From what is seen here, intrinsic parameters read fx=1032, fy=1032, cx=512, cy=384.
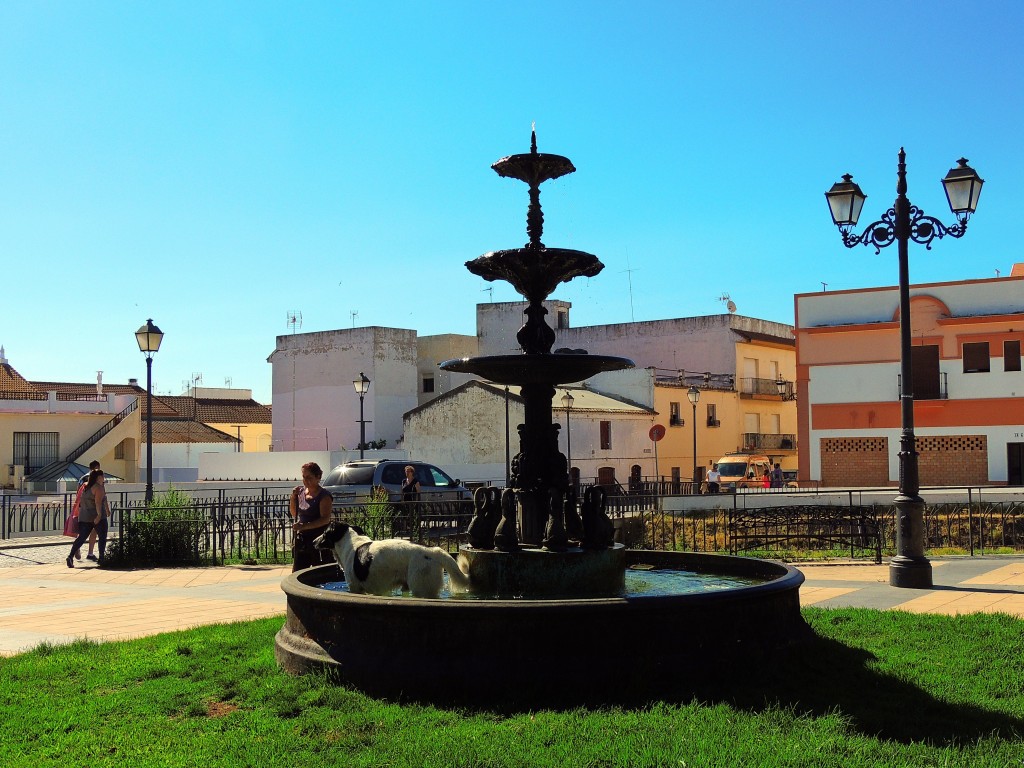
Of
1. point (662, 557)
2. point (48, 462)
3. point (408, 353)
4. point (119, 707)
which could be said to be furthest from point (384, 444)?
point (119, 707)

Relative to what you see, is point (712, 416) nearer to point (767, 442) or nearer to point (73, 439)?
point (767, 442)

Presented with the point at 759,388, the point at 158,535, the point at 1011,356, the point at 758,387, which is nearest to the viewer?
the point at 158,535

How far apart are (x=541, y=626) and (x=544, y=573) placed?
141cm

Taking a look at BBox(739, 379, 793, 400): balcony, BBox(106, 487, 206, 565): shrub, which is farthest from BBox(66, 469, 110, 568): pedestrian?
BBox(739, 379, 793, 400): balcony

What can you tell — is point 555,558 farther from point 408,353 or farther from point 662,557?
point 408,353

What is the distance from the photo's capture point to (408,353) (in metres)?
54.8

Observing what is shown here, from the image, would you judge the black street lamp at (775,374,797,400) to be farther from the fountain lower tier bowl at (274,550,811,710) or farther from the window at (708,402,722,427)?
the fountain lower tier bowl at (274,550,811,710)

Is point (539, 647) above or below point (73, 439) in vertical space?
below

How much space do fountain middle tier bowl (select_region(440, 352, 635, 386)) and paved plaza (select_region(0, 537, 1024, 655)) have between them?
346 cm

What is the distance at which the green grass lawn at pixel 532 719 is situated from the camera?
4691mm

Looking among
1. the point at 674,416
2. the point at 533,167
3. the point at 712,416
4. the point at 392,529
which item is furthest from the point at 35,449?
the point at 533,167

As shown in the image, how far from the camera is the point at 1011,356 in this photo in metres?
35.7

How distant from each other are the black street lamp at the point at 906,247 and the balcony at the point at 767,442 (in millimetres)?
38130

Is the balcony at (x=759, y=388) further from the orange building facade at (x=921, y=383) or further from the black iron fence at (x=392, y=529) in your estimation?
the black iron fence at (x=392, y=529)
